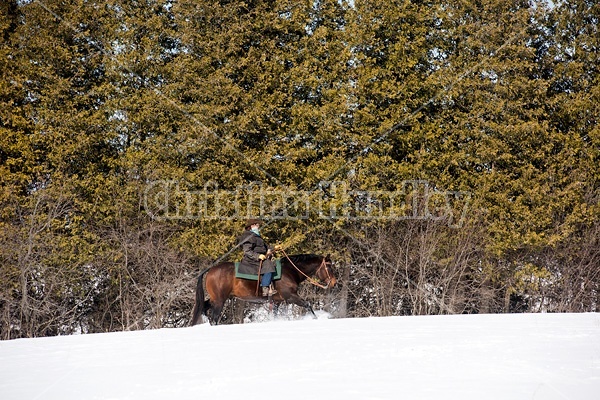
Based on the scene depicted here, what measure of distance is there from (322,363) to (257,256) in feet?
30.9

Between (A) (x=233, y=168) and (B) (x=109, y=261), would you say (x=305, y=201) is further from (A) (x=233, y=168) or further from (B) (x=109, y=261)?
(B) (x=109, y=261)

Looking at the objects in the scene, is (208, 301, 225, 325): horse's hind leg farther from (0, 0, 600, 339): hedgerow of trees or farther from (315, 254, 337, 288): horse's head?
(0, 0, 600, 339): hedgerow of trees

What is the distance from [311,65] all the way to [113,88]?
6477 millimetres

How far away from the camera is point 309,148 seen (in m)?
24.8

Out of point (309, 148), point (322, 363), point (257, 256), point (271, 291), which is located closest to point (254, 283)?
point (271, 291)

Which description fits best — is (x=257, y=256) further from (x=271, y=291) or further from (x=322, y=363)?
(x=322, y=363)

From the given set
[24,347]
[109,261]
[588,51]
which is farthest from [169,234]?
[588,51]

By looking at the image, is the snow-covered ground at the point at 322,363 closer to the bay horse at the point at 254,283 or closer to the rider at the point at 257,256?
the rider at the point at 257,256

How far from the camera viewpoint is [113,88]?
25172mm

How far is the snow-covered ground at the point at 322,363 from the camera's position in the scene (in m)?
8.27

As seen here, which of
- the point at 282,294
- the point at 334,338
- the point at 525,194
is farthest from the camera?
the point at 525,194

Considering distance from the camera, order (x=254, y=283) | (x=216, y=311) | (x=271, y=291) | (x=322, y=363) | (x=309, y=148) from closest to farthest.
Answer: (x=322, y=363) → (x=271, y=291) → (x=254, y=283) → (x=216, y=311) → (x=309, y=148)

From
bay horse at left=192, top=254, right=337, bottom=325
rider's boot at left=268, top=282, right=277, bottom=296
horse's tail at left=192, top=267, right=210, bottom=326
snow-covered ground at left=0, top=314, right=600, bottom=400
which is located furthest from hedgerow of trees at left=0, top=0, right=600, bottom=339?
snow-covered ground at left=0, top=314, right=600, bottom=400

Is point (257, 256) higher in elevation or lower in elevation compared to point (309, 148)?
lower
